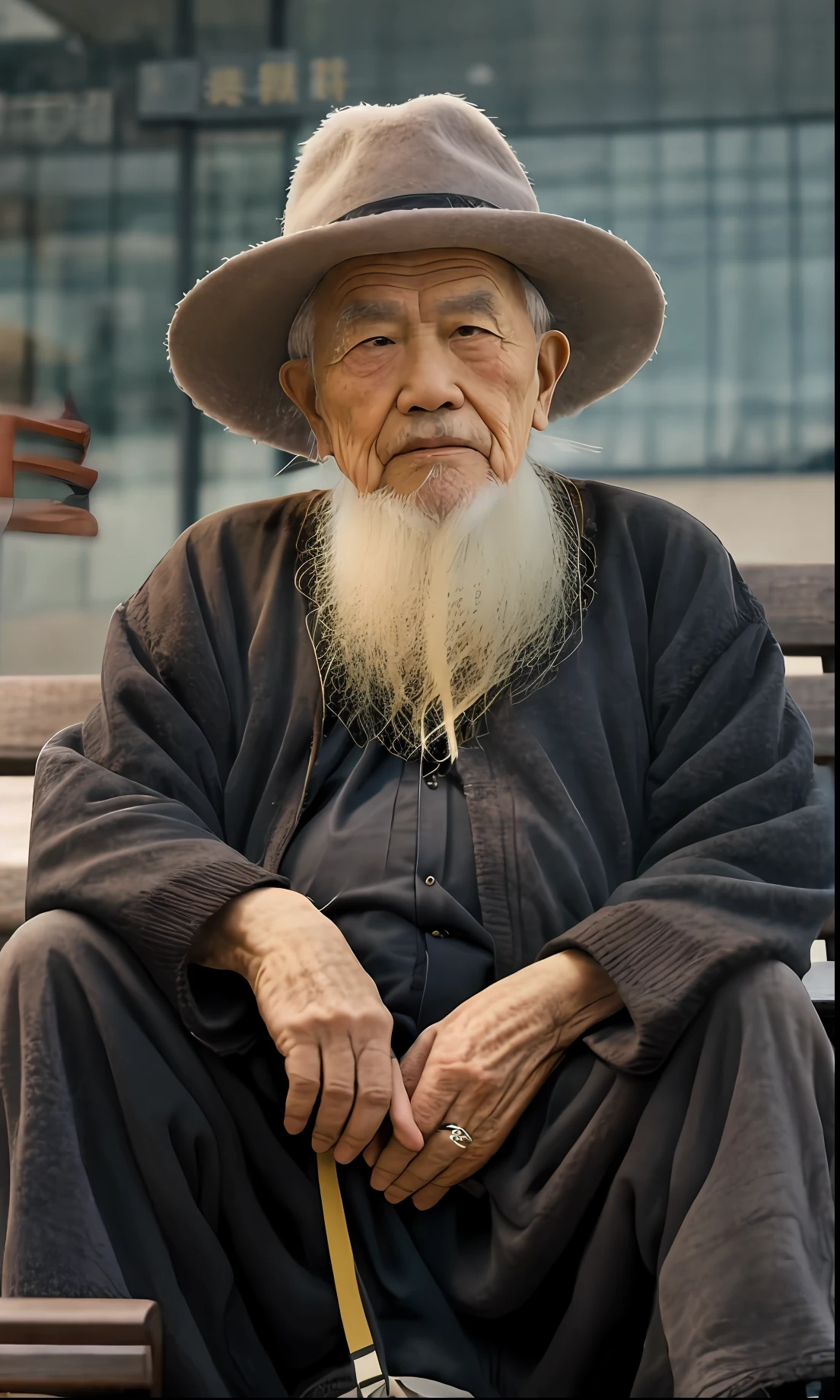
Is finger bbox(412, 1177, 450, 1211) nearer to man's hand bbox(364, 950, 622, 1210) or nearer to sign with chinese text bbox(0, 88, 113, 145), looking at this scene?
man's hand bbox(364, 950, 622, 1210)

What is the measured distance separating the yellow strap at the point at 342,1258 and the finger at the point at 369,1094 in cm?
7

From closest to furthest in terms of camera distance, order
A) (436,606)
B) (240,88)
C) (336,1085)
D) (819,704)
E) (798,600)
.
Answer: (336,1085) < (436,606) < (819,704) < (798,600) < (240,88)

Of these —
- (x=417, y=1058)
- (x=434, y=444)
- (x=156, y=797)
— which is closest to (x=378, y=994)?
(x=417, y=1058)

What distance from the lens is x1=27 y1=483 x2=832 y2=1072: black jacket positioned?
5.55ft

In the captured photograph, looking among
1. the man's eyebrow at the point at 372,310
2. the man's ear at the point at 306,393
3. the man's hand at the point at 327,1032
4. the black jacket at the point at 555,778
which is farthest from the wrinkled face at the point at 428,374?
the man's hand at the point at 327,1032

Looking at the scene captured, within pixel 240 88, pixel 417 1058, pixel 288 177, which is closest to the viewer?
pixel 417 1058

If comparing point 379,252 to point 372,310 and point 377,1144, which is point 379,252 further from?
point 377,1144

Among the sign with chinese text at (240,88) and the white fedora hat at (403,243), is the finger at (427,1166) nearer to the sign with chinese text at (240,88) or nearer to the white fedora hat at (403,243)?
the white fedora hat at (403,243)

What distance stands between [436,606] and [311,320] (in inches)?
22.3

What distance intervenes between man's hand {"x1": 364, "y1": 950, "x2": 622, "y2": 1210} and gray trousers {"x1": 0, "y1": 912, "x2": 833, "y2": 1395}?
42 mm

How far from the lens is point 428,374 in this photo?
2.05 meters

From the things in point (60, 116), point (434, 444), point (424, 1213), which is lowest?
point (424, 1213)

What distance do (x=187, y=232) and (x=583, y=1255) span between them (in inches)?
196

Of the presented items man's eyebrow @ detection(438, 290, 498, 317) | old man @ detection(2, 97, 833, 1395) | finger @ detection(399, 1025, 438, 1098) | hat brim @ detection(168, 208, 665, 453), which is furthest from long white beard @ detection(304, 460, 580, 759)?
finger @ detection(399, 1025, 438, 1098)
